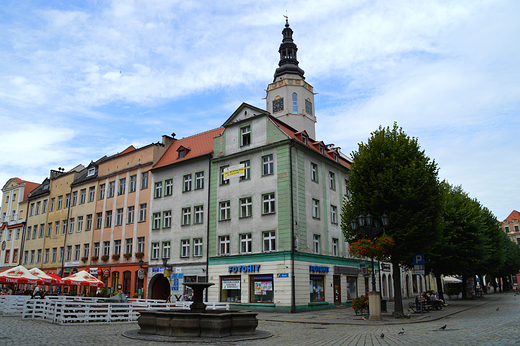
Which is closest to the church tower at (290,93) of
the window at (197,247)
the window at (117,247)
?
the window at (197,247)

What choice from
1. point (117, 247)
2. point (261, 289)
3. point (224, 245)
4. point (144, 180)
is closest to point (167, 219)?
point (144, 180)

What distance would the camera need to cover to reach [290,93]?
5206 centimetres

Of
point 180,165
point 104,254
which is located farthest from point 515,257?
point 104,254

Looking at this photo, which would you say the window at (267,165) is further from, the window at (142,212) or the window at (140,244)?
the window at (140,244)

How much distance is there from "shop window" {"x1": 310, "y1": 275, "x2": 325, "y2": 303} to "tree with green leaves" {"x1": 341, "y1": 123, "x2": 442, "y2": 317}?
24.9 ft

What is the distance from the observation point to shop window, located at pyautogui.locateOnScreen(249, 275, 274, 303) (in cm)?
2996

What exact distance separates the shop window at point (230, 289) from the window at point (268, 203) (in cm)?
565

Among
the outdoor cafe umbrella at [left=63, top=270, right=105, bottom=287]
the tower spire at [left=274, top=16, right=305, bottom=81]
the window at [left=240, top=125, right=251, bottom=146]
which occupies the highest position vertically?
the tower spire at [left=274, top=16, right=305, bottom=81]

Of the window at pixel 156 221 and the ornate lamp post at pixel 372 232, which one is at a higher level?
the window at pixel 156 221

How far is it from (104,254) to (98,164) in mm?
11096

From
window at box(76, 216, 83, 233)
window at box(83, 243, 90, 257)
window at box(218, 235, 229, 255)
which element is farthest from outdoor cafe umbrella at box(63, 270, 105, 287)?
window at box(76, 216, 83, 233)

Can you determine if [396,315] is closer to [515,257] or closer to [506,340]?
[506,340]

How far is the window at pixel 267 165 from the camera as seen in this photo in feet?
107

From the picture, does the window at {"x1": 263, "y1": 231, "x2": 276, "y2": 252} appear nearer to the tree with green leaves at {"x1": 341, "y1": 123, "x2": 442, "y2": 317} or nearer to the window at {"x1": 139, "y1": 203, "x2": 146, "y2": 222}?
the tree with green leaves at {"x1": 341, "y1": 123, "x2": 442, "y2": 317}
